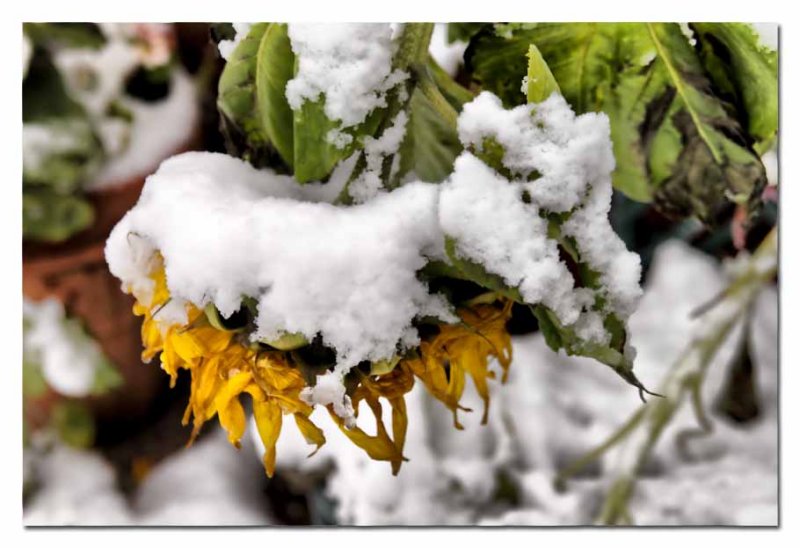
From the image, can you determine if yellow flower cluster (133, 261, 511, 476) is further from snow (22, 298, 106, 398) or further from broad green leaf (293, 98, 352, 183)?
snow (22, 298, 106, 398)

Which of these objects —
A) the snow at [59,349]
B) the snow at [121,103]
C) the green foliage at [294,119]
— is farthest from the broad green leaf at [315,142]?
the snow at [59,349]

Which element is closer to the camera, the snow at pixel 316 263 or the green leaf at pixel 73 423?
the snow at pixel 316 263

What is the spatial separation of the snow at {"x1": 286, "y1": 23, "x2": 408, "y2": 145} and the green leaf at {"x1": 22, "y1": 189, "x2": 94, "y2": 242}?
0.27m

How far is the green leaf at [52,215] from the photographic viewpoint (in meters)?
0.66

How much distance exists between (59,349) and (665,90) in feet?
1.66

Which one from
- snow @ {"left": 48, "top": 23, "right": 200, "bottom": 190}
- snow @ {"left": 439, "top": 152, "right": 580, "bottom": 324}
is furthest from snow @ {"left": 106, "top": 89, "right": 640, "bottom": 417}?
snow @ {"left": 48, "top": 23, "right": 200, "bottom": 190}

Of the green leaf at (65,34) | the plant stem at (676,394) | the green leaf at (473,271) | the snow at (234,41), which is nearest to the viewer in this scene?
the green leaf at (473,271)

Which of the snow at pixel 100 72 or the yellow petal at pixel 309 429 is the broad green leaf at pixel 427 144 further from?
the snow at pixel 100 72

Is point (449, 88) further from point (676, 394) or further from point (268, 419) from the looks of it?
point (676, 394)

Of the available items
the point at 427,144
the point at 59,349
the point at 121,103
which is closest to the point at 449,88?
the point at 427,144

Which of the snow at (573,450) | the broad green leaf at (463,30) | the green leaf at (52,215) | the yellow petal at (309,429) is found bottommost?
the snow at (573,450)

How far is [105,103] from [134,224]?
262 mm
